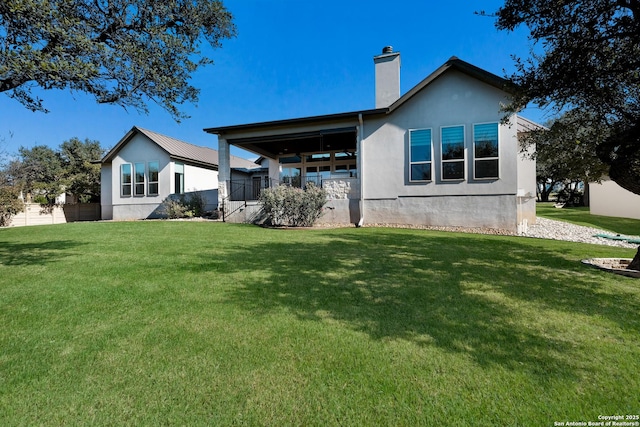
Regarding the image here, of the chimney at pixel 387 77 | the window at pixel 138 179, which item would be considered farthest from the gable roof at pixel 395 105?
the window at pixel 138 179

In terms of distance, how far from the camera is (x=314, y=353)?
8.16 ft

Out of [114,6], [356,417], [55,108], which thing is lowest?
[356,417]

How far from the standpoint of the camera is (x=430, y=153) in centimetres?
1266

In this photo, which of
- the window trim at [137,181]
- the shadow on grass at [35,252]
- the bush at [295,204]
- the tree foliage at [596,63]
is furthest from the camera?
the window trim at [137,181]

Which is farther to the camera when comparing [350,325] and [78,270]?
[78,270]

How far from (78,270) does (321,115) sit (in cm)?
1104

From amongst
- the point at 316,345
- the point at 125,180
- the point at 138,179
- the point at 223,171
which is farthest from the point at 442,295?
the point at 125,180

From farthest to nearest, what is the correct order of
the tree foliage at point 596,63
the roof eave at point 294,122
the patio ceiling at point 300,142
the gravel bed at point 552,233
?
the patio ceiling at point 300,142 → the roof eave at point 294,122 → the gravel bed at point 552,233 → the tree foliage at point 596,63

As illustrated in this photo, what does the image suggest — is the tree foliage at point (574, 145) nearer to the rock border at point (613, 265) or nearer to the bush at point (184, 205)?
the rock border at point (613, 265)

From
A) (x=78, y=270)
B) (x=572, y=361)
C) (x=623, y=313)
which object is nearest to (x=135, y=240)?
(x=78, y=270)

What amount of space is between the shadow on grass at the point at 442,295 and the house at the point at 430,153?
5482mm

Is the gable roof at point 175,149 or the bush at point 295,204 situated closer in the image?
the bush at point 295,204

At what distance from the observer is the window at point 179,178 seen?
1944 cm

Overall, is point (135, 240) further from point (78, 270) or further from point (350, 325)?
point (350, 325)
